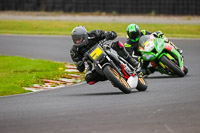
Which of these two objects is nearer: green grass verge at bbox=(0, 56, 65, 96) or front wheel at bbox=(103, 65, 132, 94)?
front wheel at bbox=(103, 65, 132, 94)

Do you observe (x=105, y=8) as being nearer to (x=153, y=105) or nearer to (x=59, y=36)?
(x=59, y=36)

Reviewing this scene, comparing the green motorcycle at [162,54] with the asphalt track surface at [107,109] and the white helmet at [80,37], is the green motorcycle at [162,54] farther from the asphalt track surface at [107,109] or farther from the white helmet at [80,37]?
the white helmet at [80,37]

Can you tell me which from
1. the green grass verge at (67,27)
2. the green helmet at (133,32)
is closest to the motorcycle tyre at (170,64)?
the green helmet at (133,32)

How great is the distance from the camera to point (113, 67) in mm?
9898

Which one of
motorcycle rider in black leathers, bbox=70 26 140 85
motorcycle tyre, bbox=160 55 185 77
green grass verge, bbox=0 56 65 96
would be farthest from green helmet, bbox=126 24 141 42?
motorcycle rider in black leathers, bbox=70 26 140 85

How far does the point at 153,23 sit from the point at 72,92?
17.6m

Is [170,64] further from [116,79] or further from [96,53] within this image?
[116,79]

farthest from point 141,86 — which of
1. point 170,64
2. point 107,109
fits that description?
point 107,109

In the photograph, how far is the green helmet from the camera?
13.4 meters

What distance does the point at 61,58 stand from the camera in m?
18.5

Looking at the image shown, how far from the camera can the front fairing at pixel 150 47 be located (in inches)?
499

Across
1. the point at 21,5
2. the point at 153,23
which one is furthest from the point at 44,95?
the point at 21,5

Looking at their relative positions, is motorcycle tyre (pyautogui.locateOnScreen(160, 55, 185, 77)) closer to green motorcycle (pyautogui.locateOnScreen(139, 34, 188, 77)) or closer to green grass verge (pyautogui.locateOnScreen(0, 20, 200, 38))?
green motorcycle (pyautogui.locateOnScreen(139, 34, 188, 77))

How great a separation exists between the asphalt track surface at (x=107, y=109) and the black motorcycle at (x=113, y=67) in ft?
0.67
